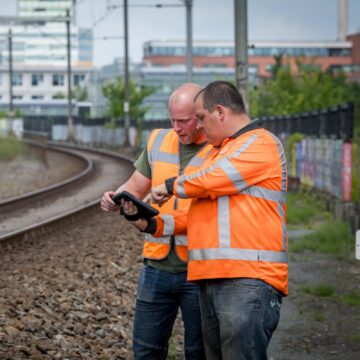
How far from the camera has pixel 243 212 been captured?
16.2ft

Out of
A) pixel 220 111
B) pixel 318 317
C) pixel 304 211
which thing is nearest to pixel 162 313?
pixel 220 111

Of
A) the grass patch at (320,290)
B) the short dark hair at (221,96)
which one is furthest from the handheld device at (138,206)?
the grass patch at (320,290)

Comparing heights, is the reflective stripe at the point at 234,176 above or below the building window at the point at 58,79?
below

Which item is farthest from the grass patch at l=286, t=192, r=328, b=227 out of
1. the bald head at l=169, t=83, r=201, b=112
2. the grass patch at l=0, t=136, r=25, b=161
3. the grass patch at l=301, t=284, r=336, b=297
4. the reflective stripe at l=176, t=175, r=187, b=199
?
the grass patch at l=0, t=136, r=25, b=161

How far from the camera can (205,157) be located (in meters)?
5.61

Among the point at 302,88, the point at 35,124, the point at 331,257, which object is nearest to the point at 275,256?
the point at 331,257

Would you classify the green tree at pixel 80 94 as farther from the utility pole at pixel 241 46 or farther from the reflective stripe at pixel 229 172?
the reflective stripe at pixel 229 172

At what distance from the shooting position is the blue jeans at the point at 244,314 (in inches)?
193

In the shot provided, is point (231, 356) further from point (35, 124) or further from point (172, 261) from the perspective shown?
point (35, 124)

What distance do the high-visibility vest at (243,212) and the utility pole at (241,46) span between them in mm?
11752

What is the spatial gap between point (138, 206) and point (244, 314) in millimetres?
889

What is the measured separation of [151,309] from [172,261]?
0.31 meters

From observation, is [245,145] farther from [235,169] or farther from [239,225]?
[239,225]

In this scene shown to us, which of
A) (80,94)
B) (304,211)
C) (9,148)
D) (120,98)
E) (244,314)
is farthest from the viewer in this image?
(80,94)
